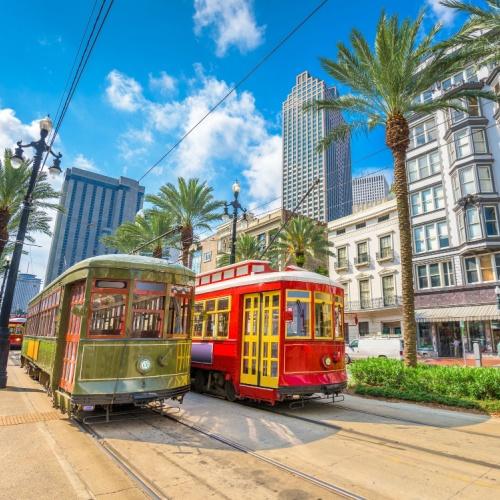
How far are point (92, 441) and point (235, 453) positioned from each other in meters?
2.60

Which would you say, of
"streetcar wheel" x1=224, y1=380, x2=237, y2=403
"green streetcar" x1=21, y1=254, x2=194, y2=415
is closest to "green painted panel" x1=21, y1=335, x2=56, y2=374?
"green streetcar" x1=21, y1=254, x2=194, y2=415

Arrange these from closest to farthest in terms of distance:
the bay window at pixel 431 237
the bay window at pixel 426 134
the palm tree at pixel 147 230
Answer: the palm tree at pixel 147 230, the bay window at pixel 431 237, the bay window at pixel 426 134

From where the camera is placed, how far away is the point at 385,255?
121 ft

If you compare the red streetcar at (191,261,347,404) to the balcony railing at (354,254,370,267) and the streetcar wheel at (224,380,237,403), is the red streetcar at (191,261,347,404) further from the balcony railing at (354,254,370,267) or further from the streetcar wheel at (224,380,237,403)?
the balcony railing at (354,254,370,267)

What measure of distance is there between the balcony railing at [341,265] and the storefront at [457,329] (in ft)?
33.9

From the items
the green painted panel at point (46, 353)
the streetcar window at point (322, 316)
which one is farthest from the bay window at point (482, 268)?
the green painted panel at point (46, 353)

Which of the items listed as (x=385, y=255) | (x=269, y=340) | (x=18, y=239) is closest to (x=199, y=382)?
(x=269, y=340)

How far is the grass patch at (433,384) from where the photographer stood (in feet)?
32.4

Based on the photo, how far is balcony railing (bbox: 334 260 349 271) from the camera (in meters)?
40.3

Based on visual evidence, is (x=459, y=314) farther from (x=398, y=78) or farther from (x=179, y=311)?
(x=179, y=311)

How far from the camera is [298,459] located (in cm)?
557

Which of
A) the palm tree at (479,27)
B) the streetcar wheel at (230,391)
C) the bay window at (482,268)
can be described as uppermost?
the palm tree at (479,27)

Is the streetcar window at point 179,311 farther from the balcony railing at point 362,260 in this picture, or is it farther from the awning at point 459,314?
the balcony railing at point 362,260

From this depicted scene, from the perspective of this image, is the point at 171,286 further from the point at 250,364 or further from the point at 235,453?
the point at 235,453
